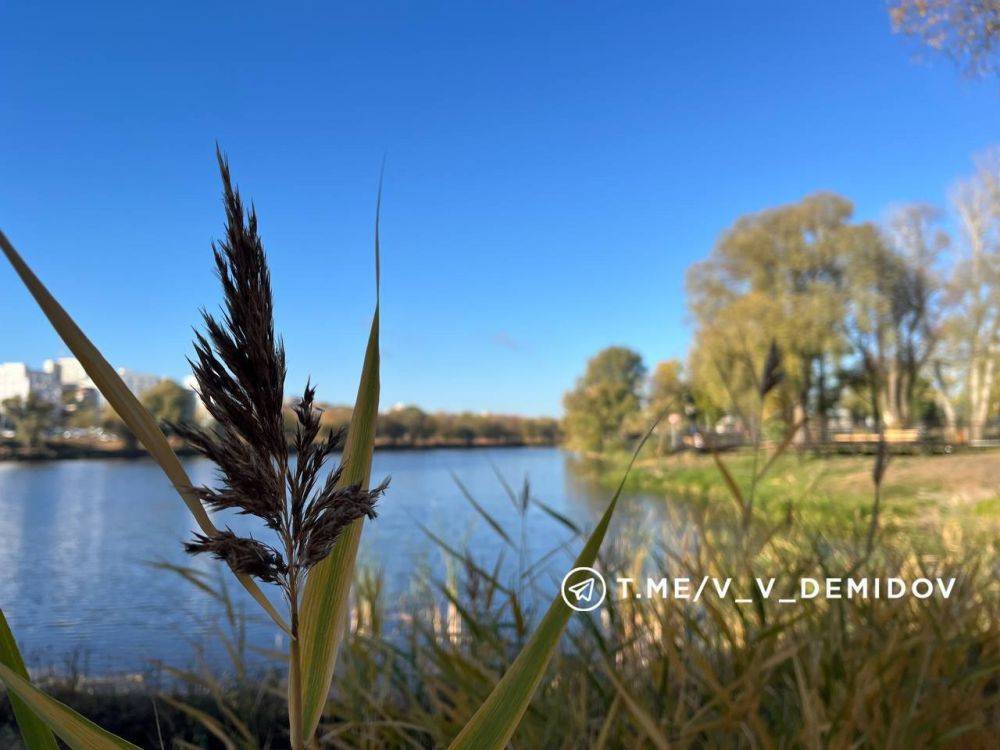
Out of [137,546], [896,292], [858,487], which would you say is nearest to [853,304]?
[896,292]

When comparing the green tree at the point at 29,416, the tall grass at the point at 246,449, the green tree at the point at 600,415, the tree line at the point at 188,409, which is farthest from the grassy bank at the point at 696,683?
the green tree at the point at 600,415

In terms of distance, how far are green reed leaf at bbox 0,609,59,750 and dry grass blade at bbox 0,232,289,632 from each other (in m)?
0.20

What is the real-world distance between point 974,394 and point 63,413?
2671cm

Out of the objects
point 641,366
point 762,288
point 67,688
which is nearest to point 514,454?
point 641,366

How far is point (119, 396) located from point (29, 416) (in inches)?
612

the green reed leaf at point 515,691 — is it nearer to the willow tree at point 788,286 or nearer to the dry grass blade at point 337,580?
the dry grass blade at point 337,580

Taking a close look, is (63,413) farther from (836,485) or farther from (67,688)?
(836,485)

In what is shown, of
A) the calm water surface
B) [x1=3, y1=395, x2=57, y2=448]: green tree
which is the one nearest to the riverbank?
the calm water surface

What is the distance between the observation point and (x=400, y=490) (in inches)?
695

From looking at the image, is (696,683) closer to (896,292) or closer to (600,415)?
(896,292)

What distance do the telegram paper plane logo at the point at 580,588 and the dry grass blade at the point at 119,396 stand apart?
28 centimetres

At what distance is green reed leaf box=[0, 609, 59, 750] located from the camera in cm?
63

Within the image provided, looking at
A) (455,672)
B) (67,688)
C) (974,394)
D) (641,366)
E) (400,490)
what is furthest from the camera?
(641,366)

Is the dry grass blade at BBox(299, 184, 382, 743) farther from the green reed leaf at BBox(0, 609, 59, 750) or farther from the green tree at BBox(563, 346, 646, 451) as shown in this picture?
the green tree at BBox(563, 346, 646, 451)
